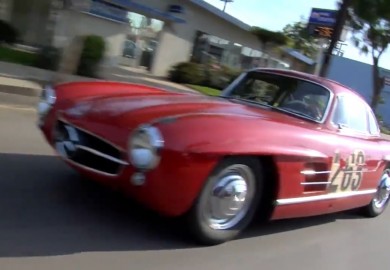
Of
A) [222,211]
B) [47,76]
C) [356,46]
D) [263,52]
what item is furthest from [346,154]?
[356,46]

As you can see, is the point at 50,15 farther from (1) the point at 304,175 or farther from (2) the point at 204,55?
(1) the point at 304,175

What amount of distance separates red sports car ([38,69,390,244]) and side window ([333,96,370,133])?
0.02 metres

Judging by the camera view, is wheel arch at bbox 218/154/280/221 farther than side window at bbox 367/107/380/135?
No

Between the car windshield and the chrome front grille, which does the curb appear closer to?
the car windshield

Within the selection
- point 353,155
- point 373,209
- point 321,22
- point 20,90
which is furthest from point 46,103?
point 321,22

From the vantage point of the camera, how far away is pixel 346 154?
Answer: 5.23 metres

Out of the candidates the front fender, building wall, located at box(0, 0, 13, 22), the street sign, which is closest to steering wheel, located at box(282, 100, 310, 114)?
the front fender

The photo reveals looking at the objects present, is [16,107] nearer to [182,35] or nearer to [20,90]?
[20,90]

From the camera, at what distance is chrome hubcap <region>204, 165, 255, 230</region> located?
4.16m

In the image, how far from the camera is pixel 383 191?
6867 millimetres

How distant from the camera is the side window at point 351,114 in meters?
5.51

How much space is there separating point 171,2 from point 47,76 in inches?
400

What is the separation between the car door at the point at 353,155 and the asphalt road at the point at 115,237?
436 millimetres

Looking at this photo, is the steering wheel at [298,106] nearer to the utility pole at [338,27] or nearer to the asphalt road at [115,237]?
the asphalt road at [115,237]
